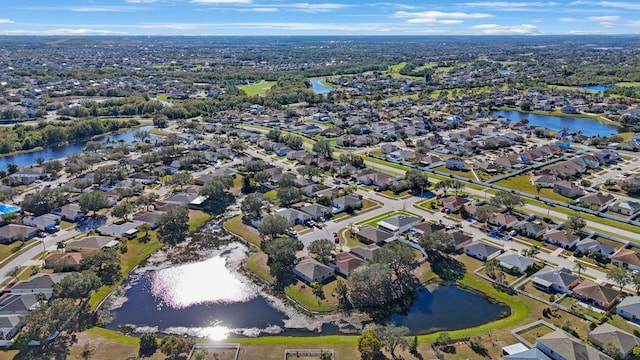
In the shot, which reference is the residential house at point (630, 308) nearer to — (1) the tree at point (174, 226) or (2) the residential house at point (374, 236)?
(2) the residential house at point (374, 236)

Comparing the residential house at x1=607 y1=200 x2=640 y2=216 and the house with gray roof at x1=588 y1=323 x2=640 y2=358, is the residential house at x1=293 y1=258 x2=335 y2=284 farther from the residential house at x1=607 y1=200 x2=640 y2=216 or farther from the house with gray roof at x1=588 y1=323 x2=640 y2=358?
the residential house at x1=607 y1=200 x2=640 y2=216

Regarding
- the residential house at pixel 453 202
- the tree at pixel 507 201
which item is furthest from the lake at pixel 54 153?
the tree at pixel 507 201

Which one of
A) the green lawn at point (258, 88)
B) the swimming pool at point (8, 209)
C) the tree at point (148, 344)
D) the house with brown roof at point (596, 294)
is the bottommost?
the tree at point (148, 344)

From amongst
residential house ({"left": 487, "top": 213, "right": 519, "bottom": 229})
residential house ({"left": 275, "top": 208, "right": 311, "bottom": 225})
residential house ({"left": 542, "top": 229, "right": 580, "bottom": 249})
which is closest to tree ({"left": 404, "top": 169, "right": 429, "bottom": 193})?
residential house ({"left": 487, "top": 213, "right": 519, "bottom": 229})

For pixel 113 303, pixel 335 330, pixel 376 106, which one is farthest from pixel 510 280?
pixel 376 106

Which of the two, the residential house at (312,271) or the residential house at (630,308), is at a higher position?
the residential house at (630,308)

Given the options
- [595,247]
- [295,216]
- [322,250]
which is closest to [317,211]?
[295,216]
